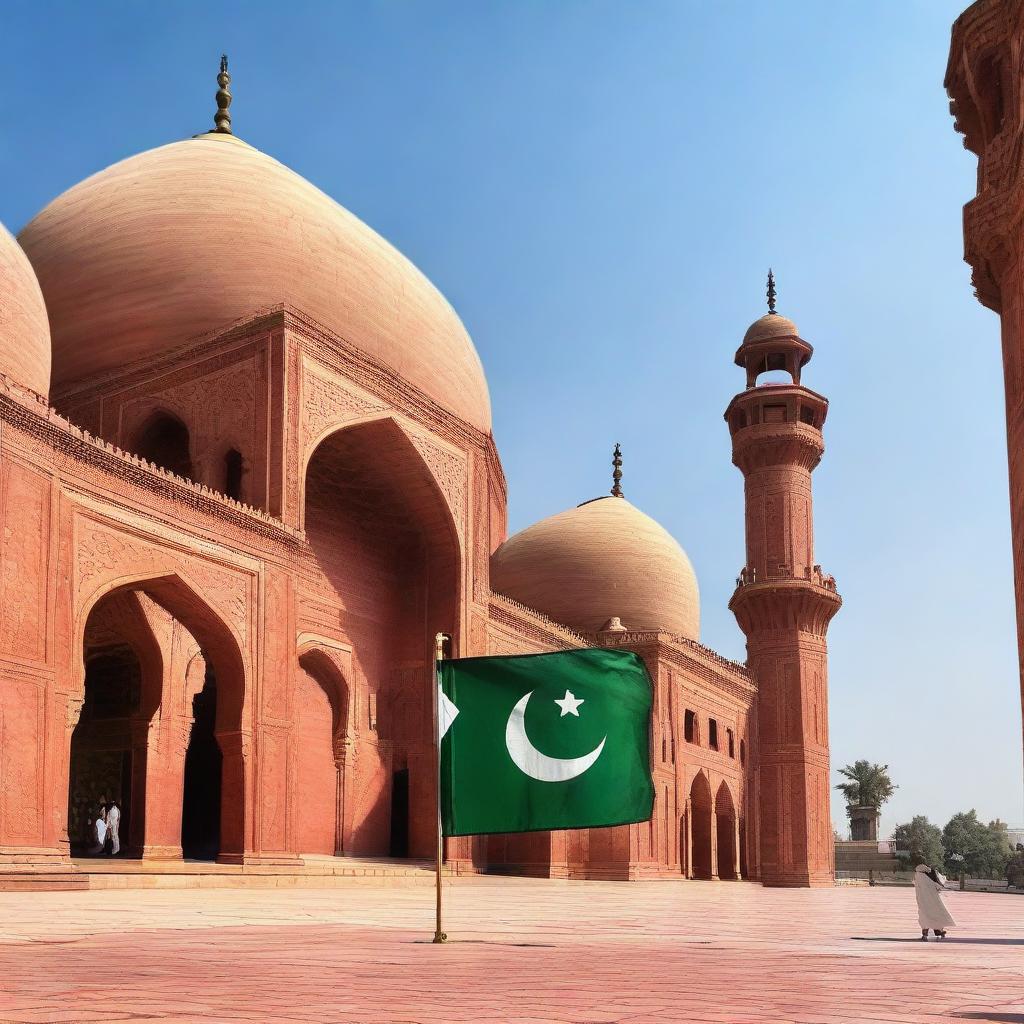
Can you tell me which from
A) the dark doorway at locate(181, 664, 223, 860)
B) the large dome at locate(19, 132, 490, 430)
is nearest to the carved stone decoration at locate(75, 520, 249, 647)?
the dark doorway at locate(181, 664, 223, 860)

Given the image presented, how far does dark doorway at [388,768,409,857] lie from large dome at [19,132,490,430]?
5362 millimetres

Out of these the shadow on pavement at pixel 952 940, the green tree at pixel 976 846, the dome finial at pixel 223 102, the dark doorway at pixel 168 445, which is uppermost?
the dome finial at pixel 223 102

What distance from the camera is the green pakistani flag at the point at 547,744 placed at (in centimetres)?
507

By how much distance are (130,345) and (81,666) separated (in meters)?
6.56

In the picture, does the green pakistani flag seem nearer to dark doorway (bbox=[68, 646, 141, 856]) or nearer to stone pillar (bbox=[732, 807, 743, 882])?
dark doorway (bbox=[68, 646, 141, 856])

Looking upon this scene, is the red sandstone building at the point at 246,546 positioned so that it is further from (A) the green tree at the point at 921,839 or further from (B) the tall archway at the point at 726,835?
(A) the green tree at the point at 921,839

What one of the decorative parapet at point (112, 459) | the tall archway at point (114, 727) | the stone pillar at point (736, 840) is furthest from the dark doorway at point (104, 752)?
the stone pillar at point (736, 840)

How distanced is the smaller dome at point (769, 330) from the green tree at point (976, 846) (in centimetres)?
2214

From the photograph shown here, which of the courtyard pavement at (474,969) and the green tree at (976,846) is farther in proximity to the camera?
the green tree at (976,846)

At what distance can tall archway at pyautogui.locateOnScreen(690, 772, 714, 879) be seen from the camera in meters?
25.1

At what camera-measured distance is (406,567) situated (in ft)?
64.1

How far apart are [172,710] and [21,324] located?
4412mm

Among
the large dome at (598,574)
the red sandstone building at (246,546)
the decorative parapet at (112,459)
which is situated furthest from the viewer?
the large dome at (598,574)

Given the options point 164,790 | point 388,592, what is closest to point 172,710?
point 164,790
